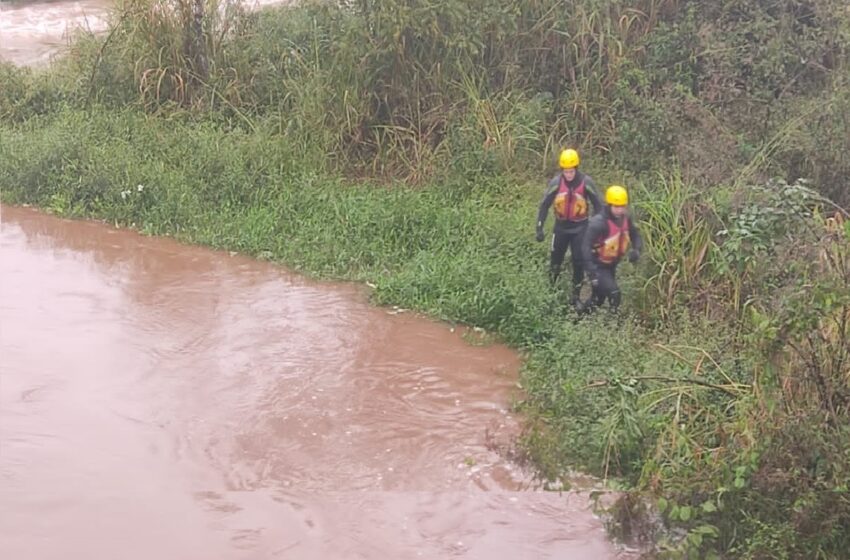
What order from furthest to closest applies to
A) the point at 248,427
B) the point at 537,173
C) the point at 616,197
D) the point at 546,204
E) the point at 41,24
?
the point at 41,24
the point at 537,173
the point at 546,204
the point at 616,197
the point at 248,427

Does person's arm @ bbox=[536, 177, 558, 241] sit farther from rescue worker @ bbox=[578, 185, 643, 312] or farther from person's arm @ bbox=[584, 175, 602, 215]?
rescue worker @ bbox=[578, 185, 643, 312]

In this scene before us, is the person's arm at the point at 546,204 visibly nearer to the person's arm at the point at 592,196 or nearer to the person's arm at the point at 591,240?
the person's arm at the point at 592,196

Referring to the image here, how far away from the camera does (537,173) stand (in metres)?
11.8

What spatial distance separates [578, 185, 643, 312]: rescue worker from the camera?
28.0 feet

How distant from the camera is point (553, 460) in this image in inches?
264

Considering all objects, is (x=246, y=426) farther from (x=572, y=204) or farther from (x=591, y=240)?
(x=572, y=204)

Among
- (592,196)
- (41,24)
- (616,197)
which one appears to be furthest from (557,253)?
(41,24)

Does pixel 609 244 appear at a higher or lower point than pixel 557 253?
higher

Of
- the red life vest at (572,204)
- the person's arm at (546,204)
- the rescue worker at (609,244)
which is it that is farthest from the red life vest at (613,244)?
the person's arm at (546,204)

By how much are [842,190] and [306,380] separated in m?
5.30

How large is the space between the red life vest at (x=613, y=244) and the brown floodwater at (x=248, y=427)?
1.11 meters

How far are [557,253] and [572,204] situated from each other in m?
0.46

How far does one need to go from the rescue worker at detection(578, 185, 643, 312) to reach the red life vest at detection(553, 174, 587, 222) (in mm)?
545

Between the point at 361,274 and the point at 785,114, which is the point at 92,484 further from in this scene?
the point at 785,114
